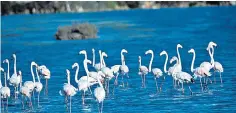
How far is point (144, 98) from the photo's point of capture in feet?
77.7

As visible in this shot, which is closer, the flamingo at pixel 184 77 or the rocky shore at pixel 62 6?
the flamingo at pixel 184 77

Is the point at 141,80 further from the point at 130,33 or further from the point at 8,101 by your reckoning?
the point at 130,33

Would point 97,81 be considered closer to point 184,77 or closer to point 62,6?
point 184,77

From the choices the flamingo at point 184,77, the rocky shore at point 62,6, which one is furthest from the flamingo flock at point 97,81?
the rocky shore at point 62,6

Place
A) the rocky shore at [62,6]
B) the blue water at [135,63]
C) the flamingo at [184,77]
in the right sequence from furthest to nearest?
the rocky shore at [62,6] → the flamingo at [184,77] → the blue water at [135,63]

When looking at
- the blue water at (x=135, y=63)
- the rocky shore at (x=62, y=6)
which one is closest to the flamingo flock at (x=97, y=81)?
the blue water at (x=135, y=63)

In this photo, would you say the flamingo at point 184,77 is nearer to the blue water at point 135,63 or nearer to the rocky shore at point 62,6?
the blue water at point 135,63

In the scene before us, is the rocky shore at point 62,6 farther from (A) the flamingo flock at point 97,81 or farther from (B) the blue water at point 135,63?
(A) the flamingo flock at point 97,81

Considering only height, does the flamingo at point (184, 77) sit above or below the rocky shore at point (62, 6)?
below

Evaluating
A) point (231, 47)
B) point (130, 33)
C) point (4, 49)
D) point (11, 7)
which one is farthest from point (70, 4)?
point (231, 47)

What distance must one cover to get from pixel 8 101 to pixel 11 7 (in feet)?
368

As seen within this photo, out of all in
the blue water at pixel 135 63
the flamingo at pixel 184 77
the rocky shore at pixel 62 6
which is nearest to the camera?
the blue water at pixel 135 63

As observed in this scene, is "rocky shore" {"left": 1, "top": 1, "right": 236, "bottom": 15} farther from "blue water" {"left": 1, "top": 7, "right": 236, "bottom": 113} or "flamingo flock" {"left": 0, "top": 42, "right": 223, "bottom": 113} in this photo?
"flamingo flock" {"left": 0, "top": 42, "right": 223, "bottom": 113}

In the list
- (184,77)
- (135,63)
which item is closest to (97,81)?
(184,77)
